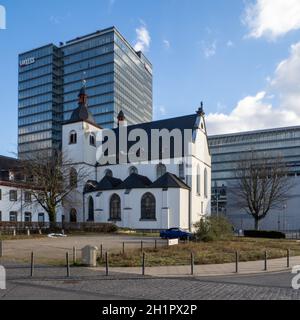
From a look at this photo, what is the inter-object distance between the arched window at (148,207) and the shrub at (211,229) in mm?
23405

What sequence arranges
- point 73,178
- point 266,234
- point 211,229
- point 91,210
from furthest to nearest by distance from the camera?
point 91,210 < point 73,178 < point 266,234 < point 211,229

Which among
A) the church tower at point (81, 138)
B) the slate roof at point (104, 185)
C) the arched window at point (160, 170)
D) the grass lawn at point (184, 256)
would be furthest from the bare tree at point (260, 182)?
the grass lawn at point (184, 256)

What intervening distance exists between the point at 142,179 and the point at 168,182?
5000 millimetres

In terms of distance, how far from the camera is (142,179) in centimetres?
6016

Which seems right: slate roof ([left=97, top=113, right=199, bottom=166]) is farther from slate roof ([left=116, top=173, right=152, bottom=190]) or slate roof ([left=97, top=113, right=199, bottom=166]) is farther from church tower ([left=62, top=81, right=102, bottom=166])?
church tower ([left=62, top=81, right=102, bottom=166])

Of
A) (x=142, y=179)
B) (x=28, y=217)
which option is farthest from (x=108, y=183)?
(x=28, y=217)

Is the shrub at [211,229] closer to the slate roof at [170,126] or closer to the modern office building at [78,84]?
the slate roof at [170,126]

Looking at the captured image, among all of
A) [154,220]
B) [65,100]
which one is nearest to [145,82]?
[65,100]

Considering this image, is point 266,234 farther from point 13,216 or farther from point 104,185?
point 13,216

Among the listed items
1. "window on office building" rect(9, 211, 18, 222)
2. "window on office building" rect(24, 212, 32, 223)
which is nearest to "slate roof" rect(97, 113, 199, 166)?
"window on office building" rect(24, 212, 32, 223)

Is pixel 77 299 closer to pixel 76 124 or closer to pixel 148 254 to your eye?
pixel 148 254

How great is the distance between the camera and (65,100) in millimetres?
131375

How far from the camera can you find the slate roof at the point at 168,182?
56341 millimetres
